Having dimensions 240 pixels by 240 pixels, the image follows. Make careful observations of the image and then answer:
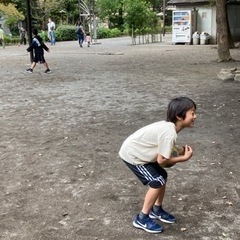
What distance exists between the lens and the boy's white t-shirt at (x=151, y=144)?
2945 millimetres

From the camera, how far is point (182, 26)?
25.4 m

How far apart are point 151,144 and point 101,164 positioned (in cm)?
189

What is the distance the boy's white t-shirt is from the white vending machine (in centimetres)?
2293

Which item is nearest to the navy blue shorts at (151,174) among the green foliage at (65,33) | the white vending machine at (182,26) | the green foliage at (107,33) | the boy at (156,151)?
the boy at (156,151)

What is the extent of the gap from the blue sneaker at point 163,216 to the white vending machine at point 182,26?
896 inches

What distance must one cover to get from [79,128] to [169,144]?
373 cm

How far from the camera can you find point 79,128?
21.4 ft

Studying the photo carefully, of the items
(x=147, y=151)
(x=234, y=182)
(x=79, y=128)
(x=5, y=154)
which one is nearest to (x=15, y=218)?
(x=147, y=151)

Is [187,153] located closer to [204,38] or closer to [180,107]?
[180,107]

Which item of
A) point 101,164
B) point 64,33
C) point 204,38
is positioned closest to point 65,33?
point 64,33

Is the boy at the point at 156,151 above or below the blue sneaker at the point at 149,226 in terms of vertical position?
above

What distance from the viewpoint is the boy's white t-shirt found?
2945 millimetres

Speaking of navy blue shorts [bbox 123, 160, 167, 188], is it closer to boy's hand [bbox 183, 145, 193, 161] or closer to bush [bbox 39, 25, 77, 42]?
boy's hand [bbox 183, 145, 193, 161]

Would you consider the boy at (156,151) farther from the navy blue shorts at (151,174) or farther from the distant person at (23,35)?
the distant person at (23,35)
